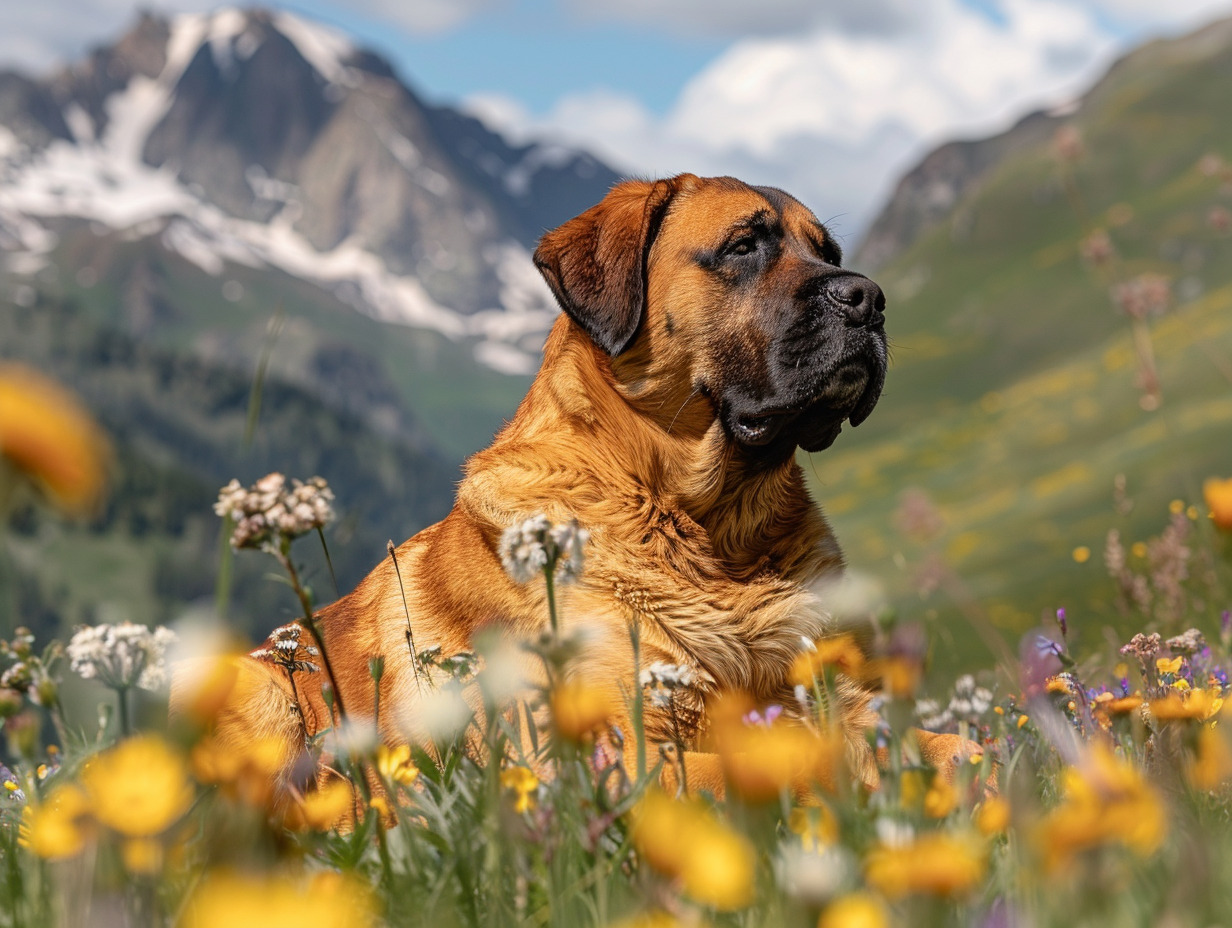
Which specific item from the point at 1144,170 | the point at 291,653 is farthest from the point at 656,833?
the point at 1144,170

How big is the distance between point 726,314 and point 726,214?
58 centimetres

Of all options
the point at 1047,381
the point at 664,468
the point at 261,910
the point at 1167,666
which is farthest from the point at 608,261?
the point at 1047,381

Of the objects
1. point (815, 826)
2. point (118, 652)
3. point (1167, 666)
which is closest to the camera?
point (118, 652)

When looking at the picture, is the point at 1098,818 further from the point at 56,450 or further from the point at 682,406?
the point at 682,406

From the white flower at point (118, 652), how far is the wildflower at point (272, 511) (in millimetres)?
281

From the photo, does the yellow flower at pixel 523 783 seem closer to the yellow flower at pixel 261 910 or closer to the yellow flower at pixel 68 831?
the yellow flower at pixel 68 831

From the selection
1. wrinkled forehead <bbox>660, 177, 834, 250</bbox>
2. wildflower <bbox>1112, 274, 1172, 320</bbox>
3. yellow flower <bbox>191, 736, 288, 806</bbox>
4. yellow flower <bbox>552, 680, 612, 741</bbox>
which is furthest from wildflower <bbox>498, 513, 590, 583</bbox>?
wildflower <bbox>1112, 274, 1172, 320</bbox>

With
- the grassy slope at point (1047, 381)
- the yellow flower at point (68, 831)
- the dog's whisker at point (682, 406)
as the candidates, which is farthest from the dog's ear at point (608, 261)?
the yellow flower at point (68, 831)

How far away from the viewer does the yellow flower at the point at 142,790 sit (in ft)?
4.57

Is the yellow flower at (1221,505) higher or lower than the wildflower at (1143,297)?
lower

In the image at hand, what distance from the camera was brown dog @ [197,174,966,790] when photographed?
16.0 ft

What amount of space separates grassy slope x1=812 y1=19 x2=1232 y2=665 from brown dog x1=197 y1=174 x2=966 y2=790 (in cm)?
62

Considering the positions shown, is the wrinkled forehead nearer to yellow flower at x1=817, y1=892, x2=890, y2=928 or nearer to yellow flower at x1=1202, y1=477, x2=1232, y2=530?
yellow flower at x1=1202, y1=477, x2=1232, y2=530

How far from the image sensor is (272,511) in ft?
7.59
